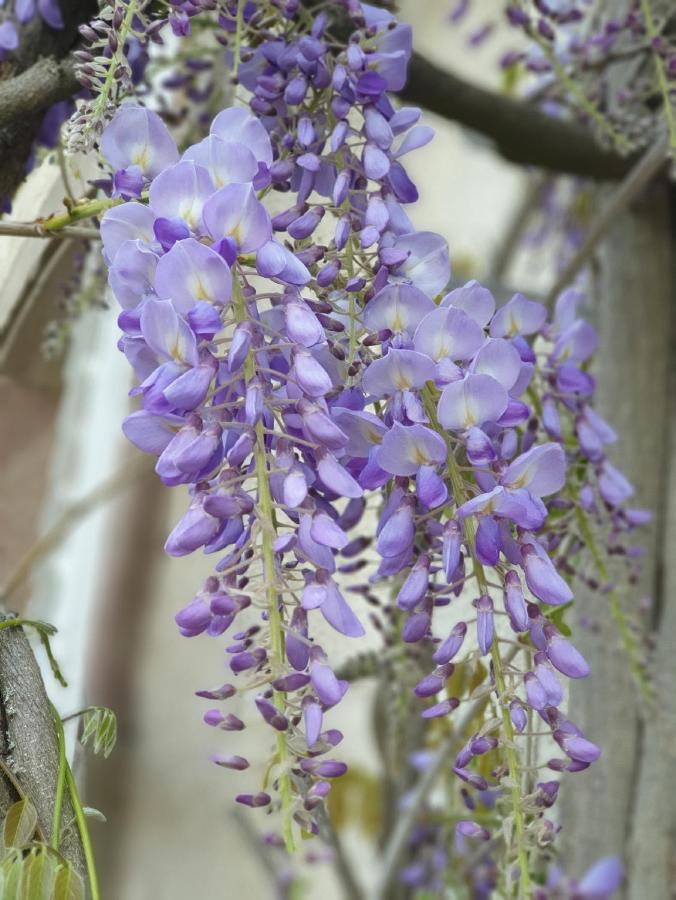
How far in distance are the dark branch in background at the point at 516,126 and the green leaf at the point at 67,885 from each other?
1.82ft

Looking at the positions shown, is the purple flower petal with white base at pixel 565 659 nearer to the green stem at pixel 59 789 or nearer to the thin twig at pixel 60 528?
the green stem at pixel 59 789

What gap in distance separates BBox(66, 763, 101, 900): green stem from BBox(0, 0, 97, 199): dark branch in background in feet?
0.94

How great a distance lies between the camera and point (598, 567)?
552 mm

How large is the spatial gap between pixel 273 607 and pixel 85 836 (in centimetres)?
12

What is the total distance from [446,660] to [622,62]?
686 millimetres

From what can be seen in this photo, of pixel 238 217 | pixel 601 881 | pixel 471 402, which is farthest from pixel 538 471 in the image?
pixel 601 881

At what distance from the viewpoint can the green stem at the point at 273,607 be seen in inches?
12.6

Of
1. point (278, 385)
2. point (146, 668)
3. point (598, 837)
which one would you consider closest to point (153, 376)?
point (278, 385)

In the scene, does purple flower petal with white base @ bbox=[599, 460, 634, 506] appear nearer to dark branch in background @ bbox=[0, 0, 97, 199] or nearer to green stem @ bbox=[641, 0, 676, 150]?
green stem @ bbox=[641, 0, 676, 150]

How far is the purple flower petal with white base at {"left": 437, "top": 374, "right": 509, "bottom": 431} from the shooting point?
374mm

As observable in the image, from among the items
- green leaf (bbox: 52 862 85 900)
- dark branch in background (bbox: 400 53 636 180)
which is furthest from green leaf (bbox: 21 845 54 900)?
dark branch in background (bbox: 400 53 636 180)

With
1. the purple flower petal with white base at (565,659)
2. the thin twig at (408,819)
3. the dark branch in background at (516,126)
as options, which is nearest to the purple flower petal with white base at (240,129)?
the purple flower petal with white base at (565,659)

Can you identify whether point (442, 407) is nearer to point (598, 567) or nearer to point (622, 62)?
point (598, 567)

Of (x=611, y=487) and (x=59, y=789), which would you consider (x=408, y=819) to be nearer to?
(x=611, y=487)
